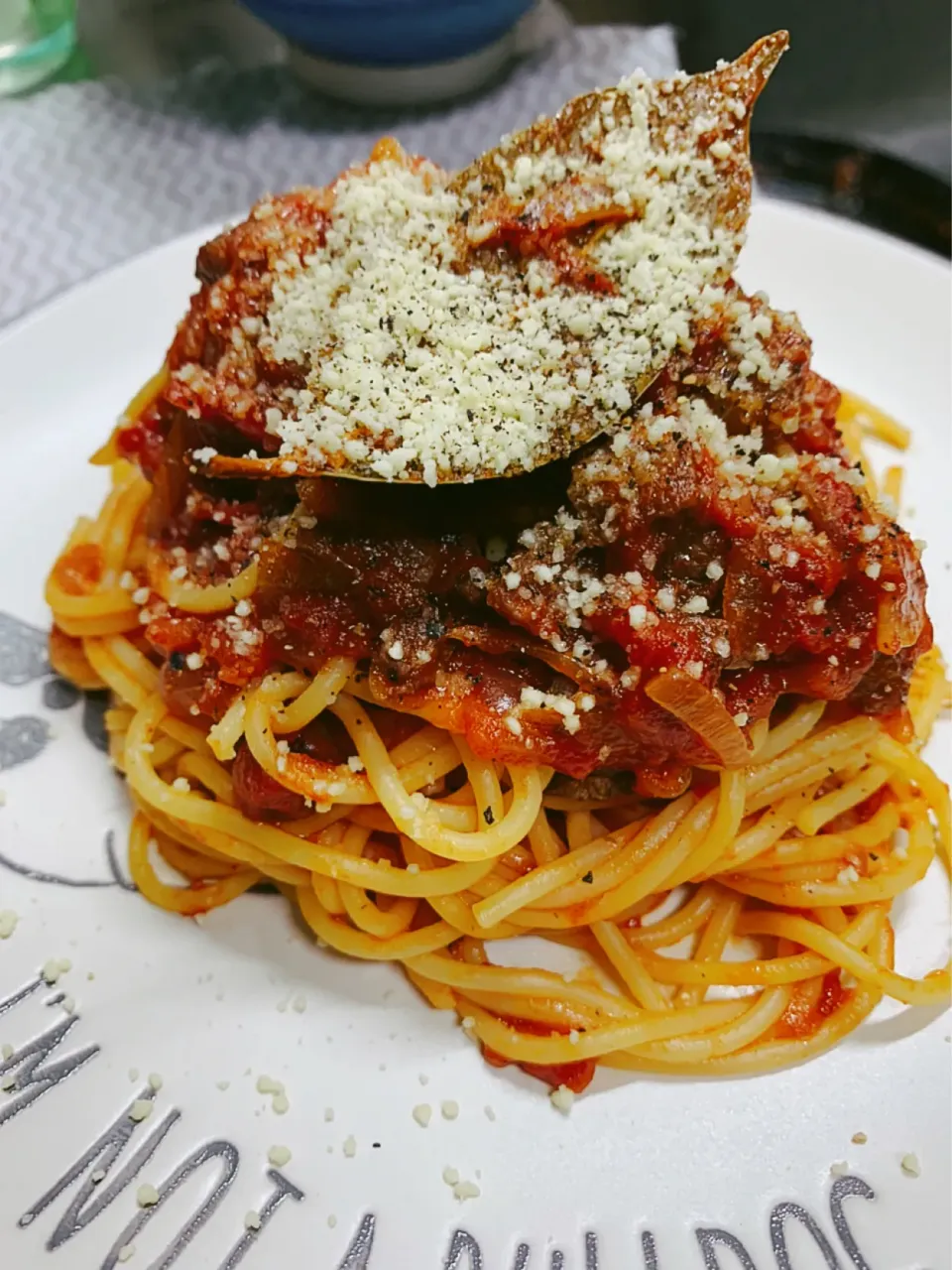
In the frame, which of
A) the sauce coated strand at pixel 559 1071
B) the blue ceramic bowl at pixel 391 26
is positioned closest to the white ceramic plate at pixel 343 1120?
the sauce coated strand at pixel 559 1071

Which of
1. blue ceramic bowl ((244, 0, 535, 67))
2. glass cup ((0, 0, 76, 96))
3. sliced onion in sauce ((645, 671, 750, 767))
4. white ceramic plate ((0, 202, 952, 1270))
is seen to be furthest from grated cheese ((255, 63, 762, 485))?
glass cup ((0, 0, 76, 96))

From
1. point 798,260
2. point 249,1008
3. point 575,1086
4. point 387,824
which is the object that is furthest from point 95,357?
point 575,1086

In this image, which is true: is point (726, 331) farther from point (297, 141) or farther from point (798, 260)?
point (297, 141)

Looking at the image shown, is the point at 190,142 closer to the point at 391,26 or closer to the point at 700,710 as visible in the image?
the point at 391,26

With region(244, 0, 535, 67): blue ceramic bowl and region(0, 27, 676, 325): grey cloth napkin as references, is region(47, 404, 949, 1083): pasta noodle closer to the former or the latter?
region(0, 27, 676, 325): grey cloth napkin

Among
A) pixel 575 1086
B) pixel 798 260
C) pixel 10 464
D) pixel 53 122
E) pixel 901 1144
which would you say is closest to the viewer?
pixel 901 1144

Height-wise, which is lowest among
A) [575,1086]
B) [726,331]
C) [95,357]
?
[575,1086]
